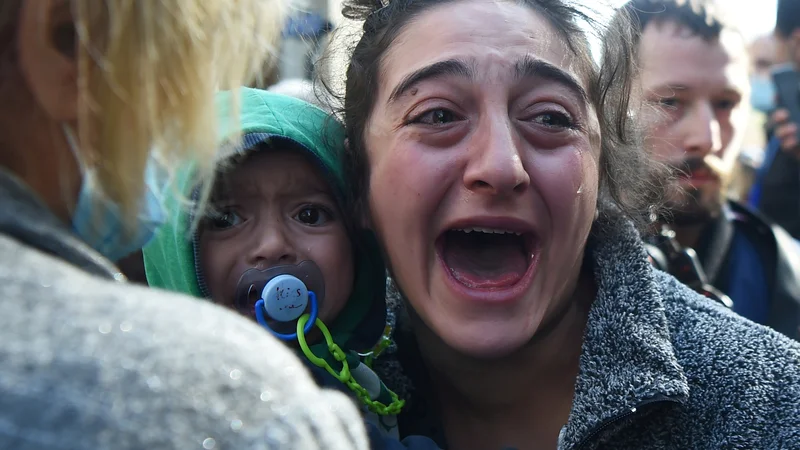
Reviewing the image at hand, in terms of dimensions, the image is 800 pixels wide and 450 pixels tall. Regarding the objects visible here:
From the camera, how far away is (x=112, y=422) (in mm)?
570

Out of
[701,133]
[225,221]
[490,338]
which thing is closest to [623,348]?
[490,338]

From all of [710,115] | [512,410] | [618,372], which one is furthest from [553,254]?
[710,115]

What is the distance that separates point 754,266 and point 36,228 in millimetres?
2496

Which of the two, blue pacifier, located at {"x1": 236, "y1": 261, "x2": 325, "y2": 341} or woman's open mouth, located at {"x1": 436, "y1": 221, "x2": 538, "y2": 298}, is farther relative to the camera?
woman's open mouth, located at {"x1": 436, "y1": 221, "x2": 538, "y2": 298}

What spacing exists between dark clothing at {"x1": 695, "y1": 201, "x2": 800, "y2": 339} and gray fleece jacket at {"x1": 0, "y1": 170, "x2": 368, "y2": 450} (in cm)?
221

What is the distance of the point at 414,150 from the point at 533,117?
0.27 metres

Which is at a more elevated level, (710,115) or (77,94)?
(77,94)

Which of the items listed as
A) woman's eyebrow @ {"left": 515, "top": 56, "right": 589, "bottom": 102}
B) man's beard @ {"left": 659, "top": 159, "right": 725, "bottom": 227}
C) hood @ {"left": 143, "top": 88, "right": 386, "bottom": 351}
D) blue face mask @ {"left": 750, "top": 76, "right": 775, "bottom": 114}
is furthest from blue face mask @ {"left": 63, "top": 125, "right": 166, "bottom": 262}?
blue face mask @ {"left": 750, "top": 76, "right": 775, "bottom": 114}

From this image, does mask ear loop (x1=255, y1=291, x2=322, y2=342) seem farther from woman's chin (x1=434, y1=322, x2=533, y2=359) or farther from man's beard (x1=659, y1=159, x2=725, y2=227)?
man's beard (x1=659, y1=159, x2=725, y2=227)

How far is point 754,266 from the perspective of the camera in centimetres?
260

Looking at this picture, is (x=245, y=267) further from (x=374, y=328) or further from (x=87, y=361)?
(x=87, y=361)

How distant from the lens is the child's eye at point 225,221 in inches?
64.7

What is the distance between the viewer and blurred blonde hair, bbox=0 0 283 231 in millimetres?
729

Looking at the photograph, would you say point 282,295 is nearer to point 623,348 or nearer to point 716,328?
point 623,348
